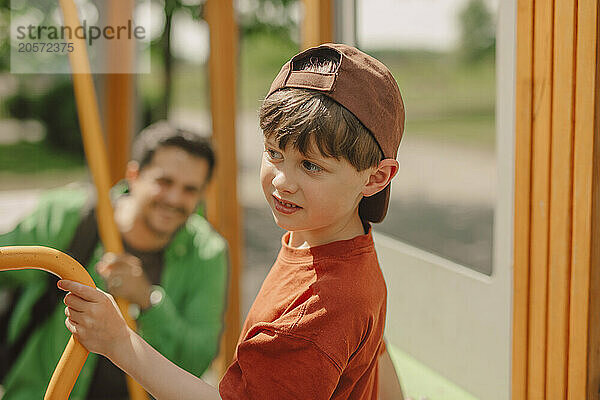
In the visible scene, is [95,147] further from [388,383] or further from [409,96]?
[388,383]

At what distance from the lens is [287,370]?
2.82 feet

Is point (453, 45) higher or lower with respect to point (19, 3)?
lower

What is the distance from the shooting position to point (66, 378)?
0.95 meters

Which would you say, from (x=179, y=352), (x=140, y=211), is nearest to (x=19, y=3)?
(x=140, y=211)

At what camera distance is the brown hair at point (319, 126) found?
34.5 inches

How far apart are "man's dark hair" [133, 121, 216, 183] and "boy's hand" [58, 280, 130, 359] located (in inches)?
47.7

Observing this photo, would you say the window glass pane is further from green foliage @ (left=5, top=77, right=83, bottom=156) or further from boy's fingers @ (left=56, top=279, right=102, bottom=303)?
green foliage @ (left=5, top=77, right=83, bottom=156)

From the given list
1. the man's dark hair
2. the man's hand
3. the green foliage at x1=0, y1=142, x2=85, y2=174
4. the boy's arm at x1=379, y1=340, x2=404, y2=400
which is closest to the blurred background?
the man's dark hair

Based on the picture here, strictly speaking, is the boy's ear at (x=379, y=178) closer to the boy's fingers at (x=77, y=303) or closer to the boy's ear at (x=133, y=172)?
the boy's fingers at (x=77, y=303)

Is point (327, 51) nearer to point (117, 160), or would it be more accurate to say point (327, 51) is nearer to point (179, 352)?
point (179, 352)

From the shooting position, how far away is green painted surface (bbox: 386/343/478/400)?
5.14ft

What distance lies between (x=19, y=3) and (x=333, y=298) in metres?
2.31

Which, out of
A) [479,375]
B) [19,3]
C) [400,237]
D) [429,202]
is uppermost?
[19,3]

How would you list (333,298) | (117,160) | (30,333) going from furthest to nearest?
(117,160)
(30,333)
(333,298)
